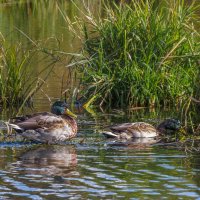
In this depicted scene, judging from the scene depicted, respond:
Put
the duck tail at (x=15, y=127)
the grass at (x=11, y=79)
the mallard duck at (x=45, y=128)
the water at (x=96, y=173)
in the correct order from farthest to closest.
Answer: the grass at (x=11, y=79) → the mallard duck at (x=45, y=128) → the duck tail at (x=15, y=127) → the water at (x=96, y=173)

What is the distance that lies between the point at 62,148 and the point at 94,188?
8.83 ft

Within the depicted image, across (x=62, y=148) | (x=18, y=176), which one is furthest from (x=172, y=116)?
(x=18, y=176)

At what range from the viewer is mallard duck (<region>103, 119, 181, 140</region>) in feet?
40.8

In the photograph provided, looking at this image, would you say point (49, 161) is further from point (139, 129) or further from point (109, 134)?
point (139, 129)

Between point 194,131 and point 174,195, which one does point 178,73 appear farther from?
point 174,195

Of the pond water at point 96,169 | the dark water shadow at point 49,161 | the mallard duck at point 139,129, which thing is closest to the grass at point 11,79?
the pond water at point 96,169

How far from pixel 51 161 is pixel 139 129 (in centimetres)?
234

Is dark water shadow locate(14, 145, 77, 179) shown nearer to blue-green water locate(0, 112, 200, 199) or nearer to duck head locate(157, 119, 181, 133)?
blue-green water locate(0, 112, 200, 199)

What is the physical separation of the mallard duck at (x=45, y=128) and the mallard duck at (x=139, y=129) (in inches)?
25.1

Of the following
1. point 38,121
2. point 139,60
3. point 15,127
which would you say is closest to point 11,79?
point 139,60

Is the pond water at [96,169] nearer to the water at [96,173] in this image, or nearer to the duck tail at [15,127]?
the water at [96,173]

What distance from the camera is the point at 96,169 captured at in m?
9.92

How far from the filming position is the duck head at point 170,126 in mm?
12453

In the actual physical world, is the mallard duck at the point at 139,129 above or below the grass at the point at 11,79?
below
